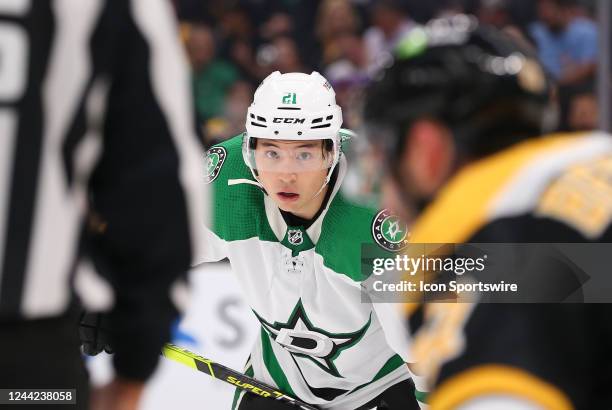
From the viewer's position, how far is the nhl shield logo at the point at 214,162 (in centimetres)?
328

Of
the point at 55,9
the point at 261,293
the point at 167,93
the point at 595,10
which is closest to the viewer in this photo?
the point at 55,9

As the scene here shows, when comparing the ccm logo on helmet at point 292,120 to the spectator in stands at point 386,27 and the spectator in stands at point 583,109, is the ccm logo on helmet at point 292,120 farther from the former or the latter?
the spectator in stands at point 386,27

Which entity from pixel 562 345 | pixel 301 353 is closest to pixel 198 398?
pixel 301 353

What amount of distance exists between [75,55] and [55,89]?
51 millimetres

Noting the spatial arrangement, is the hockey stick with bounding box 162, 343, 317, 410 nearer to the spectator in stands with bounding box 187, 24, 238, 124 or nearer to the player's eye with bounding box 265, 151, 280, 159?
the player's eye with bounding box 265, 151, 280, 159

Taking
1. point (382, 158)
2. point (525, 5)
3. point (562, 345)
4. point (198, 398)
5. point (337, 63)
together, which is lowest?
point (198, 398)

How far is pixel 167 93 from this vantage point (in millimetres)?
1408

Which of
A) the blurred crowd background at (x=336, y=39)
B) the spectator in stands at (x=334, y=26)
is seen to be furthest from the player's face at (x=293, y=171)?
the spectator in stands at (x=334, y=26)

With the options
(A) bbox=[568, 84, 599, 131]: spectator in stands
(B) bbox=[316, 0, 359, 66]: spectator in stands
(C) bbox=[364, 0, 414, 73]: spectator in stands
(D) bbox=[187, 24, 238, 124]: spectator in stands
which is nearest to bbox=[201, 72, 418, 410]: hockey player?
(A) bbox=[568, 84, 599, 131]: spectator in stands

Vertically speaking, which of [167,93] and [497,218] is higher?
[167,93]

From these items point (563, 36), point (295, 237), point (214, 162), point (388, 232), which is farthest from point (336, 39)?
point (388, 232)

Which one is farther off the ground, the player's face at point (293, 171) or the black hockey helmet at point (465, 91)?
the player's face at point (293, 171)

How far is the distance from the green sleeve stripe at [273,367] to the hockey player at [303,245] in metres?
0.01

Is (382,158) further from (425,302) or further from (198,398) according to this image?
(198,398)
